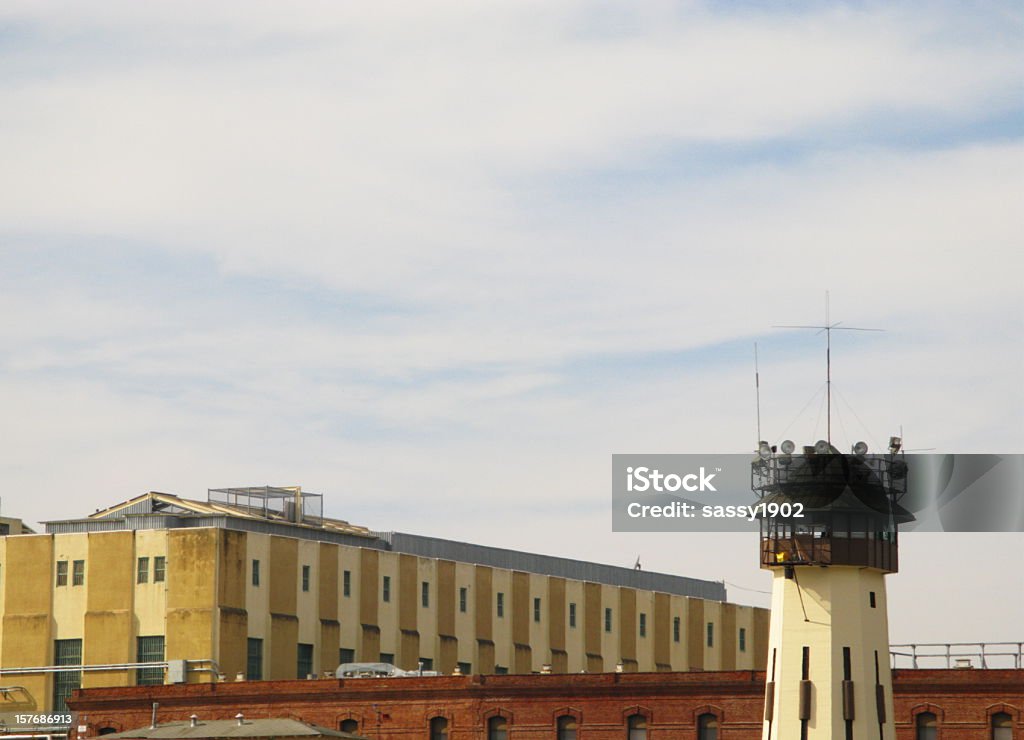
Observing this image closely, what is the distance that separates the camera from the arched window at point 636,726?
91.4m

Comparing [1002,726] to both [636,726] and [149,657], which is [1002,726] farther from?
[149,657]

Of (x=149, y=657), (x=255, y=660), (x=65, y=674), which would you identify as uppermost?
(x=149, y=657)

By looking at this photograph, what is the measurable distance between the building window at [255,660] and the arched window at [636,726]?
30.3 metres

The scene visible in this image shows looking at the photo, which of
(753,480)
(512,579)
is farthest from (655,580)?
(753,480)

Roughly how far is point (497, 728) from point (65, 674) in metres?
33.7

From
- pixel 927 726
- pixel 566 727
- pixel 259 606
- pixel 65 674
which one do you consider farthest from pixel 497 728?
pixel 65 674

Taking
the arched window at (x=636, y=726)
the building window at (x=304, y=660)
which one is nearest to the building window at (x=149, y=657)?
the building window at (x=304, y=660)

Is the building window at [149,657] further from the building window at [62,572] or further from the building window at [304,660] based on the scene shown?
the building window at [304,660]

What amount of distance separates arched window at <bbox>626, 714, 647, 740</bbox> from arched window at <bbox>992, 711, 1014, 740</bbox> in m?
16.4

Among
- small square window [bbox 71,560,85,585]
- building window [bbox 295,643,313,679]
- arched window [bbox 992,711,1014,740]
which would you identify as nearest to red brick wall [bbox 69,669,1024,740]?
arched window [bbox 992,711,1014,740]

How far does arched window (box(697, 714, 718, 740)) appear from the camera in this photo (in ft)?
295

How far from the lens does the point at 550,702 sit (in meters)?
92.9

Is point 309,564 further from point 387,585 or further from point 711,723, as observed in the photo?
point 711,723

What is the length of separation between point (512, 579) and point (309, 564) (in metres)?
18.8
